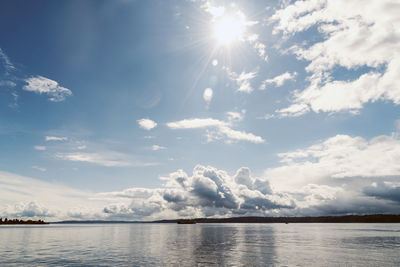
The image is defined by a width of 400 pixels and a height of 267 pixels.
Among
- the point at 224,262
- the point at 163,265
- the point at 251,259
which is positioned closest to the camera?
the point at 163,265

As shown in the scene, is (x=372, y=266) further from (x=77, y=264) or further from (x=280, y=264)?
(x=77, y=264)

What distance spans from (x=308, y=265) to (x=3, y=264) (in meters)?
55.3

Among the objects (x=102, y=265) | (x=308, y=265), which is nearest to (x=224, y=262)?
(x=308, y=265)

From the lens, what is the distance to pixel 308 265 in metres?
46.0

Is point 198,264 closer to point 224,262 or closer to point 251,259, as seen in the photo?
point 224,262

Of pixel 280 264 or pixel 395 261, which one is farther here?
pixel 395 261

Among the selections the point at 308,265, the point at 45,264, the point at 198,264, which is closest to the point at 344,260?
the point at 308,265

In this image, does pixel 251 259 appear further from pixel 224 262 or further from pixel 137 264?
pixel 137 264

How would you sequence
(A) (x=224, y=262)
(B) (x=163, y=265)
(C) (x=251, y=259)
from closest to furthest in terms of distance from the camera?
(B) (x=163, y=265), (A) (x=224, y=262), (C) (x=251, y=259)

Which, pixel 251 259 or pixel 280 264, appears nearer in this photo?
pixel 280 264

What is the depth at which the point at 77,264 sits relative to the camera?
152 feet

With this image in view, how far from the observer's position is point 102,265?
45.4m

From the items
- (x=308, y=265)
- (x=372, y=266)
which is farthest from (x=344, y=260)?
(x=308, y=265)

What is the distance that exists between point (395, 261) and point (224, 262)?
112ft
